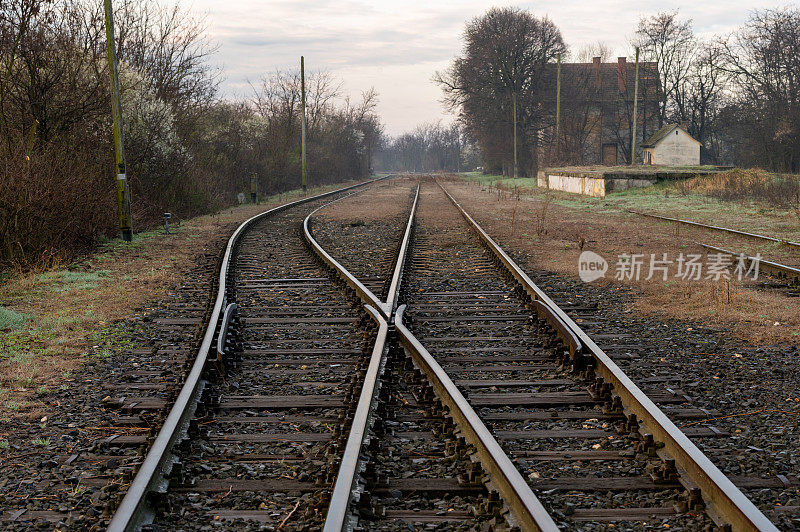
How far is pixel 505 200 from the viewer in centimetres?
3247

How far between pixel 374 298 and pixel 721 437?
4542mm

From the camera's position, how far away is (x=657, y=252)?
45.2 ft

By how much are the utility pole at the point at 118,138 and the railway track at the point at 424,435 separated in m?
9.11

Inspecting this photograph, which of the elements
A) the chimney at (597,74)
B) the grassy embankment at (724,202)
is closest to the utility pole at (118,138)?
the grassy embankment at (724,202)

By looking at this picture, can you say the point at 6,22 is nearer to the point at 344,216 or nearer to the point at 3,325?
the point at 3,325

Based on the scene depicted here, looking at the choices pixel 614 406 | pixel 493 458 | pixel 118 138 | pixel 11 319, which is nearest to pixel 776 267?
pixel 614 406

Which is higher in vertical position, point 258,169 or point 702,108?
point 702,108

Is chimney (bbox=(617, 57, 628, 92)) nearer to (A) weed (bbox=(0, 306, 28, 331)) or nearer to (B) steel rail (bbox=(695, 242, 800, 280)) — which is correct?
(B) steel rail (bbox=(695, 242, 800, 280))

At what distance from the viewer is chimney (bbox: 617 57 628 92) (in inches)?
3373

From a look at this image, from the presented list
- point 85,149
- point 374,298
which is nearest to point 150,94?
point 85,149

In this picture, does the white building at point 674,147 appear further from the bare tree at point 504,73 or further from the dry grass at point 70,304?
the dry grass at point 70,304

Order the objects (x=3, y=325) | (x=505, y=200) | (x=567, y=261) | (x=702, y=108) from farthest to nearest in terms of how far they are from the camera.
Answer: (x=702, y=108) < (x=505, y=200) < (x=567, y=261) < (x=3, y=325)

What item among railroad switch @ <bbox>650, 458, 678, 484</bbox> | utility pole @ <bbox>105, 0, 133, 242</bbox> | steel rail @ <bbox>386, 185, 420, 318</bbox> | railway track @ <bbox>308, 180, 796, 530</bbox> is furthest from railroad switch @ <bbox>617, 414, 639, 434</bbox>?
utility pole @ <bbox>105, 0, 133, 242</bbox>

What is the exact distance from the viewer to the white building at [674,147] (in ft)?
206
